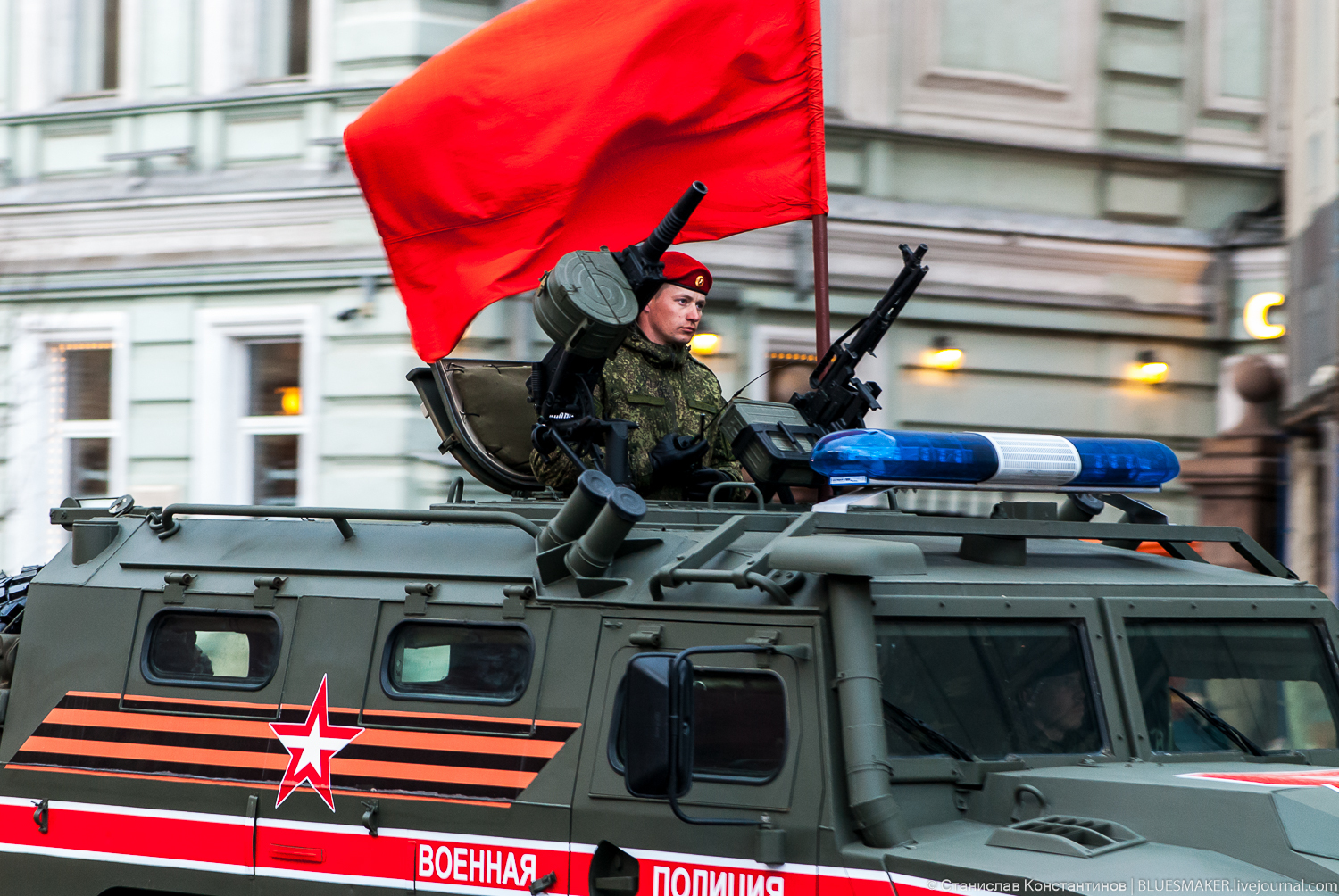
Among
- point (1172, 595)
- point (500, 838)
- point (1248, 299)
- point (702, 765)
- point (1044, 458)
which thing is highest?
point (1248, 299)

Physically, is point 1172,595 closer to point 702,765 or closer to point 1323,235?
point 702,765

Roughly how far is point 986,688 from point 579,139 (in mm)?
3387

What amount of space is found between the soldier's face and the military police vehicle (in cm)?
66

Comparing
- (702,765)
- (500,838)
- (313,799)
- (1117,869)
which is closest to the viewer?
(1117,869)

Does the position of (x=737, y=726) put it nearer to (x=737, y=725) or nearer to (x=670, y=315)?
(x=737, y=725)

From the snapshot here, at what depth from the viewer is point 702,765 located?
387 centimetres

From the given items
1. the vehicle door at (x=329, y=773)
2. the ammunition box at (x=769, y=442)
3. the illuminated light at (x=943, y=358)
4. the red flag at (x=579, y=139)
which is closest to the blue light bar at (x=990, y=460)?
the ammunition box at (x=769, y=442)

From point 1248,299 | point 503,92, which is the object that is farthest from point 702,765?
point 1248,299

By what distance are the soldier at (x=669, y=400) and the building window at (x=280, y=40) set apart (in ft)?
20.9

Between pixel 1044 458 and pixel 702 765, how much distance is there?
4.59ft

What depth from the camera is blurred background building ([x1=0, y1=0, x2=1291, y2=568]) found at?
1072 cm

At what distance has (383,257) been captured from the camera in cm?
1048

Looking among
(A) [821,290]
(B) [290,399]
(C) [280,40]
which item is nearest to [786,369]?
(B) [290,399]

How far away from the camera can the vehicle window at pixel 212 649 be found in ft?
15.4
